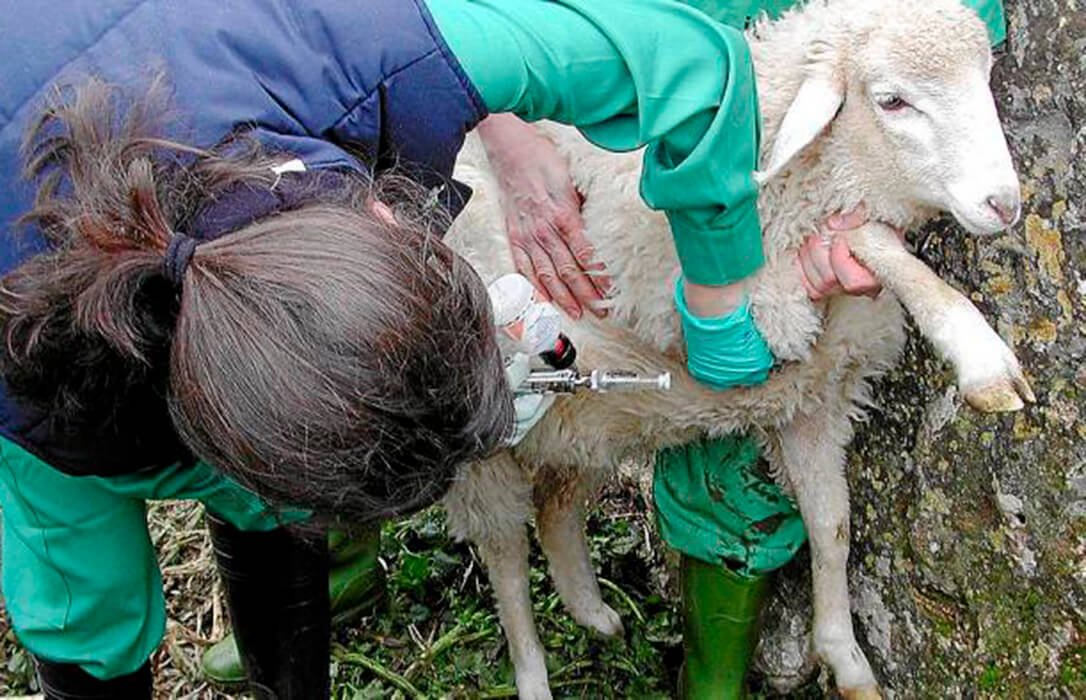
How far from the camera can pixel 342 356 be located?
4.26 ft

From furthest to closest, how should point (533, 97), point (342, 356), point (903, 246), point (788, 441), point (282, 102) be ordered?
point (788, 441) < point (903, 246) < point (533, 97) < point (282, 102) < point (342, 356)

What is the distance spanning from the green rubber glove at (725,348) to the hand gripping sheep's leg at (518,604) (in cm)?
65

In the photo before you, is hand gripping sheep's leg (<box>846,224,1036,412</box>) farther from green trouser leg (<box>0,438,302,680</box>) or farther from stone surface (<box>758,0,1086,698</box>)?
green trouser leg (<box>0,438,302,680</box>)

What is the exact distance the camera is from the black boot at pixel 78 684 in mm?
2137

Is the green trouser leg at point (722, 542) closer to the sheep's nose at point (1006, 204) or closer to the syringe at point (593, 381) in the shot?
the syringe at point (593, 381)

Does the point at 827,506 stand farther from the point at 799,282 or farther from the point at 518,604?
the point at 518,604

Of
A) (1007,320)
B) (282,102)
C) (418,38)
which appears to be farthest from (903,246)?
(282,102)

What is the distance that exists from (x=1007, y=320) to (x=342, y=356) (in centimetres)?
111

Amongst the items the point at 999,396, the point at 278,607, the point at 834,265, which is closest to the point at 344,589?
the point at 278,607

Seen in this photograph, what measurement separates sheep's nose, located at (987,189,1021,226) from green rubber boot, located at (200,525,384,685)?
5.17ft

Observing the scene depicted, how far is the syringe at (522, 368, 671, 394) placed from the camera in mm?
1847

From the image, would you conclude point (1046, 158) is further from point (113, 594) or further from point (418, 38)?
point (113, 594)

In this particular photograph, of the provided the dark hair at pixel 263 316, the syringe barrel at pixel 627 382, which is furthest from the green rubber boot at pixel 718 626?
the dark hair at pixel 263 316

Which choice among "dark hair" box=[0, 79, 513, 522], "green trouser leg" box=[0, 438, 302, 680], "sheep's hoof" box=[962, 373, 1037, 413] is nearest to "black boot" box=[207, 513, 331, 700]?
"green trouser leg" box=[0, 438, 302, 680]
